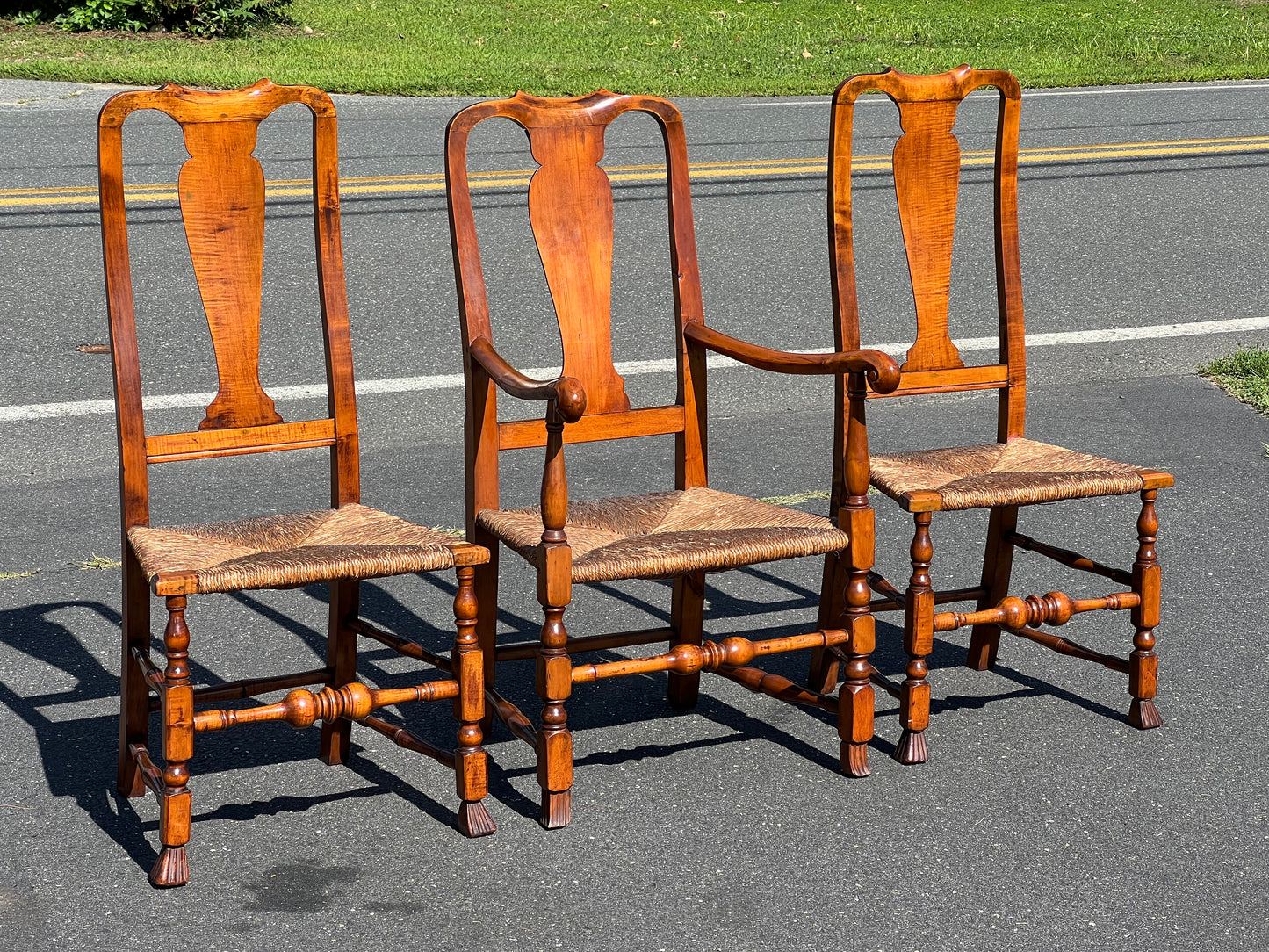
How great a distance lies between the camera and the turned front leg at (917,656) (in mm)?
3535

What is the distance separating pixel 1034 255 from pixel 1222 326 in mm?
1202

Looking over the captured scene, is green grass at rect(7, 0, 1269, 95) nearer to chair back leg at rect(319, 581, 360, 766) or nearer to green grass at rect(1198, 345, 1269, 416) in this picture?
green grass at rect(1198, 345, 1269, 416)

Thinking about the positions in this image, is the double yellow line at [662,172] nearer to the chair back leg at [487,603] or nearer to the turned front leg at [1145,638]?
the chair back leg at [487,603]

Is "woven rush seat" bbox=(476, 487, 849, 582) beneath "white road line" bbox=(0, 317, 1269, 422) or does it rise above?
above

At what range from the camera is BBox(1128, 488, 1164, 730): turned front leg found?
371 cm

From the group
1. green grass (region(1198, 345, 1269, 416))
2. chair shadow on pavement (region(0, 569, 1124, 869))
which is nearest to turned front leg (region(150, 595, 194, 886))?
chair shadow on pavement (region(0, 569, 1124, 869))

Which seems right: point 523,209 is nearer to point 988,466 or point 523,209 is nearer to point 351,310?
point 351,310

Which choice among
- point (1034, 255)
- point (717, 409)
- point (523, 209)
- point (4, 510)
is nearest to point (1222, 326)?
point (1034, 255)

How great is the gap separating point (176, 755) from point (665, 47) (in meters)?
11.4

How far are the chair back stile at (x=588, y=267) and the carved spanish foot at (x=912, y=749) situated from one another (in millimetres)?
786

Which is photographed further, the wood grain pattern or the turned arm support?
the wood grain pattern

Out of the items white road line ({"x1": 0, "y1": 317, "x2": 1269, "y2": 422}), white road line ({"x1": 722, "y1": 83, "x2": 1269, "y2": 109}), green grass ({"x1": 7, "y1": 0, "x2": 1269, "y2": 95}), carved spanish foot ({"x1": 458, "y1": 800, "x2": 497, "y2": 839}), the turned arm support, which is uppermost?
green grass ({"x1": 7, "y1": 0, "x2": 1269, "y2": 95})

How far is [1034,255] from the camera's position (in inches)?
310

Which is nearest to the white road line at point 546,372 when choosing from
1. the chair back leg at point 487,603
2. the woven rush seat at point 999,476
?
the woven rush seat at point 999,476
